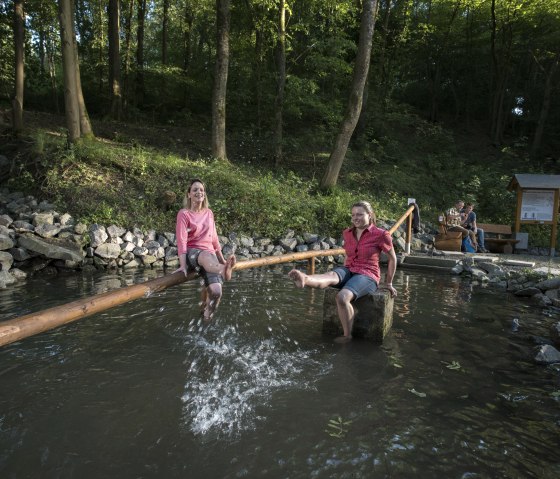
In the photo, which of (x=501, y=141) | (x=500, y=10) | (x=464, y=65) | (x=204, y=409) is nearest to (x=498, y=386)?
(x=204, y=409)

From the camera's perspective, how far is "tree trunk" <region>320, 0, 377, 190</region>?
13832mm

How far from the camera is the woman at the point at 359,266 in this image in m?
5.36

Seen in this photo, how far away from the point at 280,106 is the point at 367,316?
13264mm

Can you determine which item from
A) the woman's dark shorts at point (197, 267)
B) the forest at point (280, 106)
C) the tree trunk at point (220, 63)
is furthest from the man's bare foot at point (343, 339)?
the tree trunk at point (220, 63)

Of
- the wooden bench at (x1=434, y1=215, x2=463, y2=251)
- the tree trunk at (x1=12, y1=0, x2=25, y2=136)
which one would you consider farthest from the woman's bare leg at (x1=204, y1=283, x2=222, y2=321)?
the tree trunk at (x1=12, y1=0, x2=25, y2=136)

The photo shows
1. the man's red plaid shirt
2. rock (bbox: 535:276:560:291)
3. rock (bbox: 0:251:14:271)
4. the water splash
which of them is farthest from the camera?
rock (bbox: 0:251:14:271)

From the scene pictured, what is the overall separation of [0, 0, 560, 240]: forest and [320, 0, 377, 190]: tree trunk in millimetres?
54

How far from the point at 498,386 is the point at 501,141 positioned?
25.1 meters

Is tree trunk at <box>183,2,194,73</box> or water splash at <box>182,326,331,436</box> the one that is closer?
water splash at <box>182,326,331,436</box>

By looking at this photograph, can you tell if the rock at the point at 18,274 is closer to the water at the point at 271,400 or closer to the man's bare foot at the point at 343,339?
the water at the point at 271,400

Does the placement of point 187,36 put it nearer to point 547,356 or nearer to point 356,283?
point 356,283

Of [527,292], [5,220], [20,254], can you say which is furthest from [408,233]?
[5,220]

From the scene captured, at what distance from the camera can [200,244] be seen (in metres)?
5.04

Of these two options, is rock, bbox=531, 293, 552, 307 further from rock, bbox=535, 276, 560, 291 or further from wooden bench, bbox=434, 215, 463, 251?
wooden bench, bbox=434, 215, 463, 251
